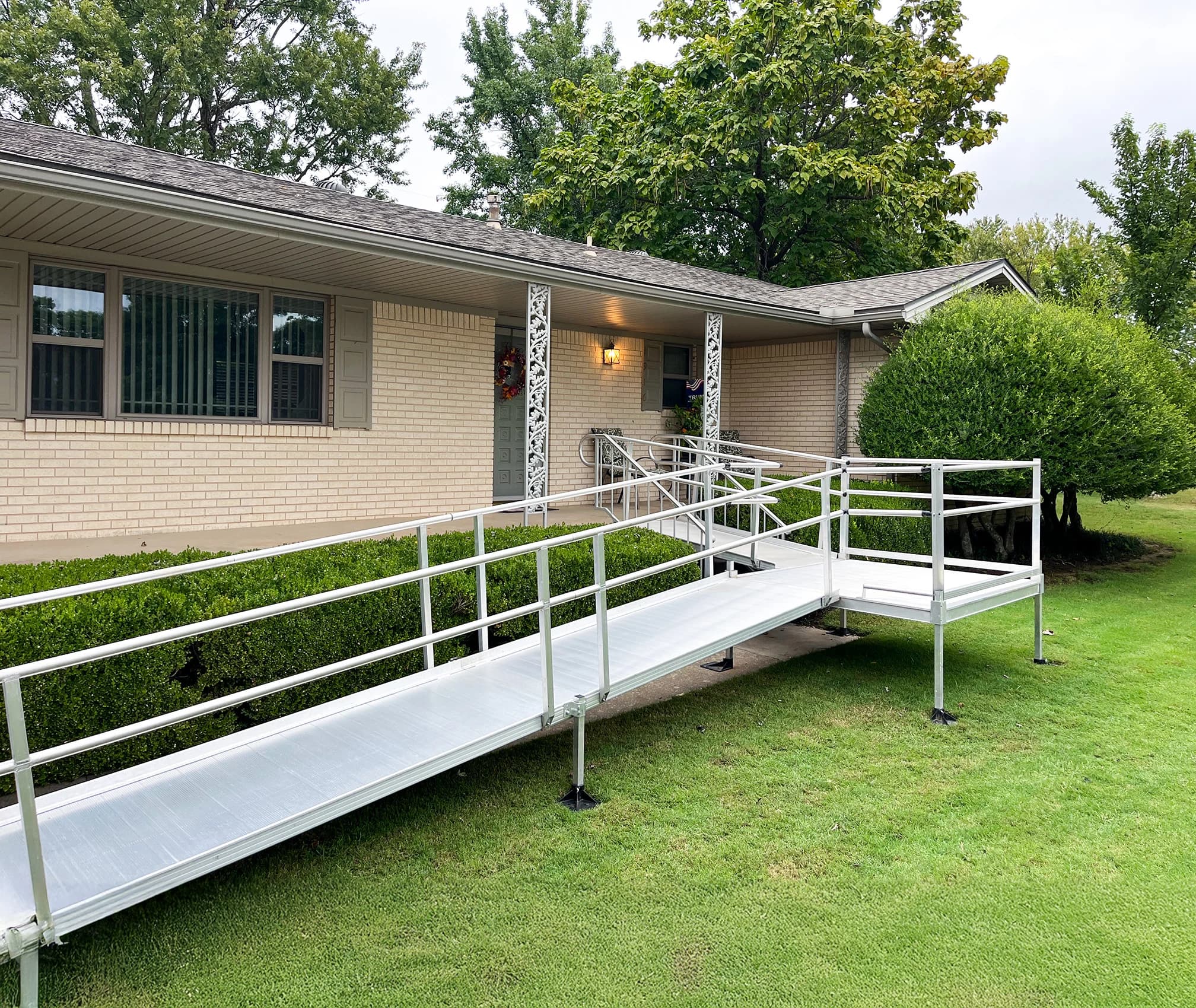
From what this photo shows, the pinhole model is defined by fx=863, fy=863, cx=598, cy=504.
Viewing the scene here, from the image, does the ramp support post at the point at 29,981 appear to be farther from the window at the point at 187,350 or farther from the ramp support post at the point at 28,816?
the window at the point at 187,350

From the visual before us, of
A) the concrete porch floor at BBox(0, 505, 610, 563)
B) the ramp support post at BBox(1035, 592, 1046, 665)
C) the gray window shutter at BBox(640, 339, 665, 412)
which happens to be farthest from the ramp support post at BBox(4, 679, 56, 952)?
the gray window shutter at BBox(640, 339, 665, 412)

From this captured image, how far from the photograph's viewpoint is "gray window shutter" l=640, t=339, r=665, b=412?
12.8 meters

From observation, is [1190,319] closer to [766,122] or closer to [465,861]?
[766,122]

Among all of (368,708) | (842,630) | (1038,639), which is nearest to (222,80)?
(842,630)

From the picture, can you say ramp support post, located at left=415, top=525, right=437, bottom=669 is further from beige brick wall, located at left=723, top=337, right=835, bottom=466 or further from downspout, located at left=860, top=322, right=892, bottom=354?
beige brick wall, located at left=723, top=337, right=835, bottom=466

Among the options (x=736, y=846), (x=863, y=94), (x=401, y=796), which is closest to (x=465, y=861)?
(x=401, y=796)

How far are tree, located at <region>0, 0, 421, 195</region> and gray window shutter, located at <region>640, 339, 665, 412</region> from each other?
59.3ft

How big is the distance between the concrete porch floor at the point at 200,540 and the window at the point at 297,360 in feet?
3.92

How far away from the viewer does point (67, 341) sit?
288 inches

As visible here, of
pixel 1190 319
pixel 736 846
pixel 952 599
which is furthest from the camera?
pixel 1190 319

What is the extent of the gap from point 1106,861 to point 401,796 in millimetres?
3062

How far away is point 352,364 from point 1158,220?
41.6 feet

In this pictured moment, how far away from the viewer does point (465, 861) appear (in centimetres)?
351

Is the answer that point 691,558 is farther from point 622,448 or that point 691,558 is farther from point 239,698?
point 622,448
